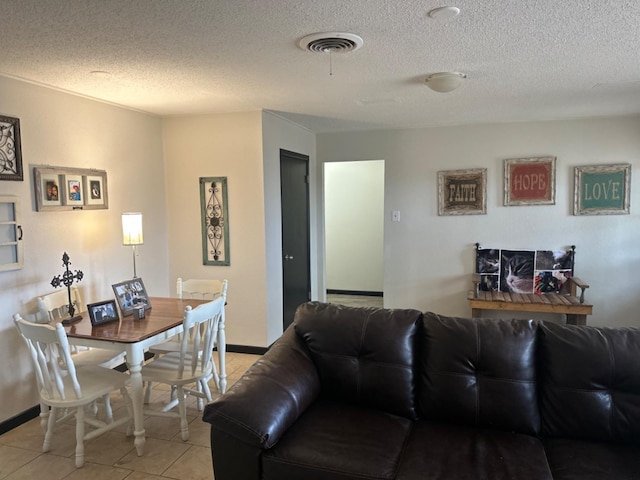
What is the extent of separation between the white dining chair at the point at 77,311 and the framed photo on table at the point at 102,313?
0.80 ft

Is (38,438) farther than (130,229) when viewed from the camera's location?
No

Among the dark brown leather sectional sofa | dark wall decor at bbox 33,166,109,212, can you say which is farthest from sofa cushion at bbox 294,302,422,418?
dark wall decor at bbox 33,166,109,212

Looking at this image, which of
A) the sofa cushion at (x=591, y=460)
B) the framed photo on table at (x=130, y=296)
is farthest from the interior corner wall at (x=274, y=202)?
the sofa cushion at (x=591, y=460)

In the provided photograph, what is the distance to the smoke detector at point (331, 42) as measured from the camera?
2225 millimetres

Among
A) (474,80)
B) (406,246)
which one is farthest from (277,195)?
(474,80)

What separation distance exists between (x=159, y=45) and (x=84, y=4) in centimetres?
51

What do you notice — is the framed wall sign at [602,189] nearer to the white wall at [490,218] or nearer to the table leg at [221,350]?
the white wall at [490,218]

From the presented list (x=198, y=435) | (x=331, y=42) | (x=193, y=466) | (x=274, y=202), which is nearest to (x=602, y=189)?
(x=274, y=202)

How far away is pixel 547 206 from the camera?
189 inches

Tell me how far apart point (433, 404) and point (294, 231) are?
3.15 metres

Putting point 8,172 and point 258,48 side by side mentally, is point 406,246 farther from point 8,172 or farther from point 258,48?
point 8,172

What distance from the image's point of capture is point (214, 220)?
429 centimetres

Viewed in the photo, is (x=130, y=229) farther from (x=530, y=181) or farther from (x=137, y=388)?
(x=530, y=181)

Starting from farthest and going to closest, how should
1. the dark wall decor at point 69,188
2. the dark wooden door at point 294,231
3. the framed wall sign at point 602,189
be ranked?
the dark wooden door at point 294,231 < the framed wall sign at point 602,189 < the dark wall decor at point 69,188
